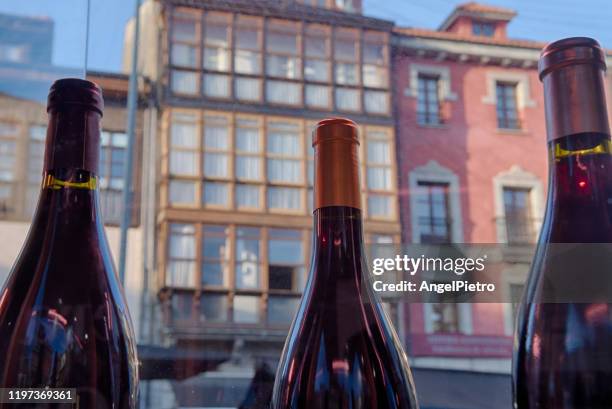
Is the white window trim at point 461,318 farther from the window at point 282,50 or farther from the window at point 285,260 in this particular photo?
the window at point 282,50

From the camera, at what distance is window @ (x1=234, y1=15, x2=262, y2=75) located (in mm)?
523

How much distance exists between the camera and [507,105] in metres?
0.51

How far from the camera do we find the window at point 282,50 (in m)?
0.52

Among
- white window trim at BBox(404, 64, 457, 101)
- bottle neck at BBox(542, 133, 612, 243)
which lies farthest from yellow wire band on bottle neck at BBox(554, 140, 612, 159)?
white window trim at BBox(404, 64, 457, 101)

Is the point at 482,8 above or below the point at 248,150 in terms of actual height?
above

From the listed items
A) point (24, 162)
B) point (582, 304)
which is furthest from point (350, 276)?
point (24, 162)

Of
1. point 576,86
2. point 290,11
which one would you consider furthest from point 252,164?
point 576,86

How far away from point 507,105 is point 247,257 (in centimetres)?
21

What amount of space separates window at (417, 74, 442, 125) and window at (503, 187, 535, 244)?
76mm

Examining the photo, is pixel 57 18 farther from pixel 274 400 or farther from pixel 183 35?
pixel 274 400

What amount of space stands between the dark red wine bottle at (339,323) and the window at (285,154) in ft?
0.18

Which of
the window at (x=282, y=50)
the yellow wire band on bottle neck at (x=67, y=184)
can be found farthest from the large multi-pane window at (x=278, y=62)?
the yellow wire band on bottle neck at (x=67, y=184)

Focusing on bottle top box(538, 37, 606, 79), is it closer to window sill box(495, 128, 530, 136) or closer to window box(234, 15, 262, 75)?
window sill box(495, 128, 530, 136)

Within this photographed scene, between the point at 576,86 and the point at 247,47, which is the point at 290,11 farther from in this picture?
the point at 576,86
